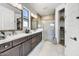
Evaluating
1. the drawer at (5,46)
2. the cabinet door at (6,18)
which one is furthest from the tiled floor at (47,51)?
the drawer at (5,46)

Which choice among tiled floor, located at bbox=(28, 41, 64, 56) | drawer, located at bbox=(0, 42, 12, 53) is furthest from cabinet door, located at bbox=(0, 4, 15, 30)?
tiled floor, located at bbox=(28, 41, 64, 56)

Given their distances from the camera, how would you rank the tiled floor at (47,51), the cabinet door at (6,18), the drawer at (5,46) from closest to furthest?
the drawer at (5,46), the cabinet door at (6,18), the tiled floor at (47,51)

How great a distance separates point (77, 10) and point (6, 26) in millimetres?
1802

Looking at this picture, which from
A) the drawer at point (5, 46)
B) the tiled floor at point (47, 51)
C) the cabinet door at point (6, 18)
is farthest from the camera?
the tiled floor at point (47, 51)

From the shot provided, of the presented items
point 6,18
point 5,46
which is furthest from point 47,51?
point 5,46

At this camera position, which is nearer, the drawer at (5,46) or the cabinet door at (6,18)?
the drawer at (5,46)

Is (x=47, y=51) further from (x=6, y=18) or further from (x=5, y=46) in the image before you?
(x=5, y=46)

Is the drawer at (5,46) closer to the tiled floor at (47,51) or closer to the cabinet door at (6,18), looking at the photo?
the cabinet door at (6,18)

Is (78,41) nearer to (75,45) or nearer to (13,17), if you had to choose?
(75,45)

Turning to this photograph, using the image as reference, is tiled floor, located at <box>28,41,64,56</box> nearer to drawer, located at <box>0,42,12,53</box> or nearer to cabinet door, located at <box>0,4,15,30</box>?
cabinet door, located at <box>0,4,15,30</box>

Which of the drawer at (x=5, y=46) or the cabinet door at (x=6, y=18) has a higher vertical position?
the cabinet door at (x=6, y=18)

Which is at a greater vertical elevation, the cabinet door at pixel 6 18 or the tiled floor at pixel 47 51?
the cabinet door at pixel 6 18

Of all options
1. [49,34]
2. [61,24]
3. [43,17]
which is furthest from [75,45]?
[43,17]

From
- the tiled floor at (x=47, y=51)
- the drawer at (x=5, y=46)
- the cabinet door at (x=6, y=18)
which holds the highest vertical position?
the cabinet door at (x=6, y=18)
